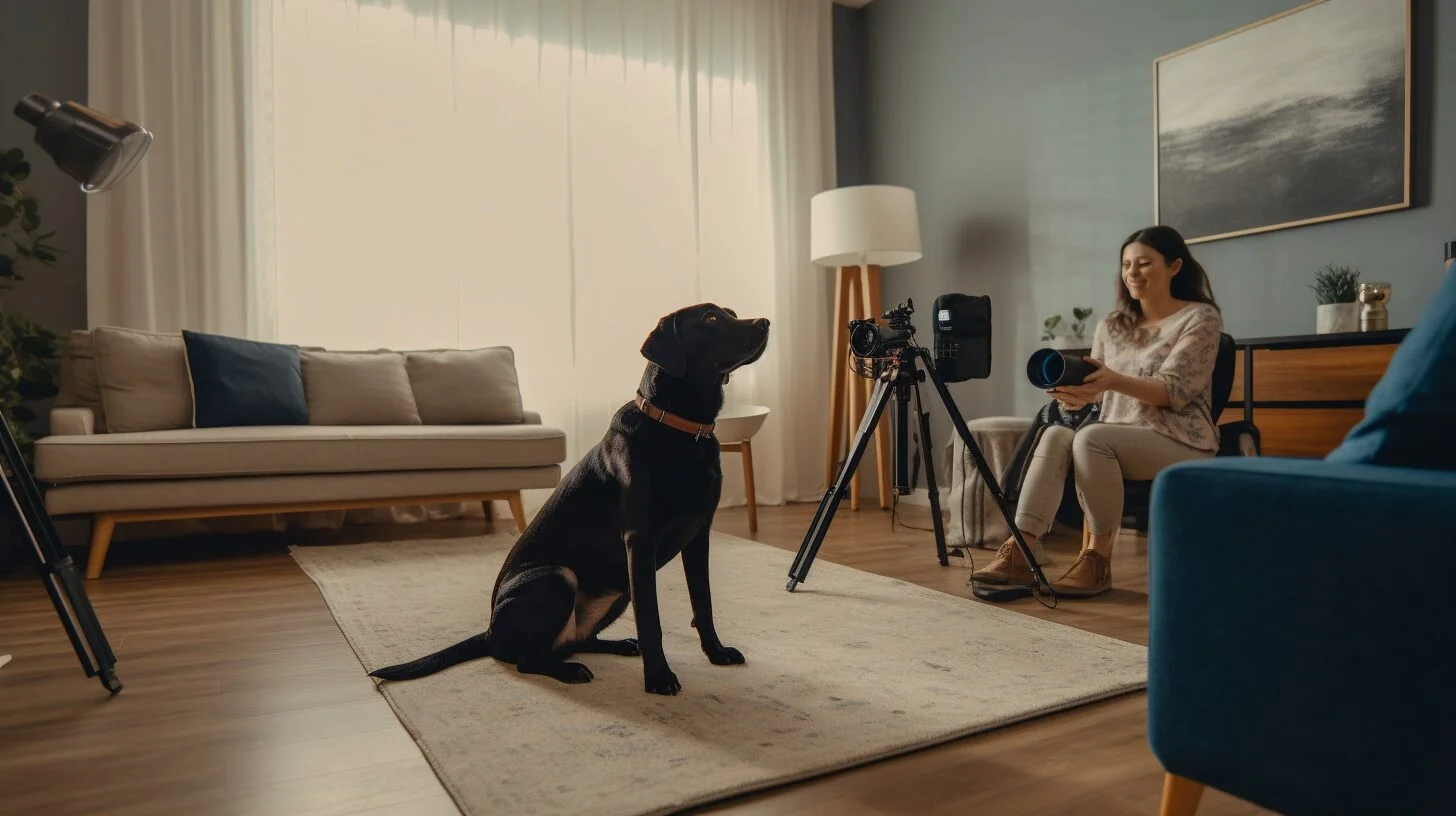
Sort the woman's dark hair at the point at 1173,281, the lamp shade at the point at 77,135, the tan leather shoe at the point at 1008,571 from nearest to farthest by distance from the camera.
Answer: the lamp shade at the point at 77,135, the tan leather shoe at the point at 1008,571, the woman's dark hair at the point at 1173,281

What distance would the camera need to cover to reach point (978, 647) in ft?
6.21

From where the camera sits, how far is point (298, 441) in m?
3.02

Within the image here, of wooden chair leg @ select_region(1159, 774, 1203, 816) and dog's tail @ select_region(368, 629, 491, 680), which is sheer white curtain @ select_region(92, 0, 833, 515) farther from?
wooden chair leg @ select_region(1159, 774, 1203, 816)

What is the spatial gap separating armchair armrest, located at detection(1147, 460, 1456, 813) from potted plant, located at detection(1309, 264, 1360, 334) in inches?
89.5

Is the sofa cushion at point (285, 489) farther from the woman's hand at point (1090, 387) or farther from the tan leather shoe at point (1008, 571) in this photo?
the woman's hand at point (1090, 387)

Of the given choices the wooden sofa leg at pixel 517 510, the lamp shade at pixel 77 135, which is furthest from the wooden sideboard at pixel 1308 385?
the lamp shade at pixel 77 135

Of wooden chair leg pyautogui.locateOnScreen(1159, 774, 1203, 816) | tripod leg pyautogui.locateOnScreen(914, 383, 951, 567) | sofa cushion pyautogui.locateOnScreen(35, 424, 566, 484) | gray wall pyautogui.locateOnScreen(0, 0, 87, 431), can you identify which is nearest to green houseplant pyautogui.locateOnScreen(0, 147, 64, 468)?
gray wall pyautogui.locateOnScreen(0, 0, 87, 431)

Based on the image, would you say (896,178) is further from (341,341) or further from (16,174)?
(16,174)

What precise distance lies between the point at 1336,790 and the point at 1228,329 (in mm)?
2871

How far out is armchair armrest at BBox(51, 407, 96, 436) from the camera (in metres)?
2.90

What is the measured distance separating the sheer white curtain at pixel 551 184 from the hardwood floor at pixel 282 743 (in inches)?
78.5

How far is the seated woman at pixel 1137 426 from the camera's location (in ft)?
7.70

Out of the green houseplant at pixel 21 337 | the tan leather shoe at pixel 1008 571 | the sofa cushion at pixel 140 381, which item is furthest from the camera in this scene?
the sofa cushion at pixel 140 381

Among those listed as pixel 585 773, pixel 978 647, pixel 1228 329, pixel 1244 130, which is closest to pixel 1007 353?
pixel 1228 329
